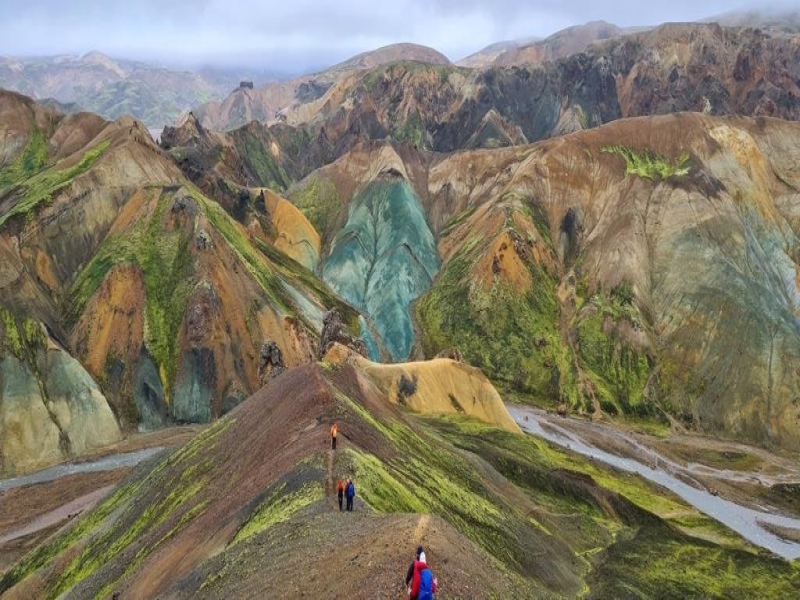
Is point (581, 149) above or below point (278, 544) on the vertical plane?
above

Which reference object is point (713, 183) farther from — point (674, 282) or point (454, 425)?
point (454, 425)

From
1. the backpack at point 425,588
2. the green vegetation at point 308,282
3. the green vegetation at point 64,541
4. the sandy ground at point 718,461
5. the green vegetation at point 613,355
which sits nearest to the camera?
the backpack at point 425,588

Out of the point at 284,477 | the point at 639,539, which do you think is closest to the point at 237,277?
the point at 639,539

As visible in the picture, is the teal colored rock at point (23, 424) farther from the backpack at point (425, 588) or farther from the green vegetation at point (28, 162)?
the backpack at point (425, 588)

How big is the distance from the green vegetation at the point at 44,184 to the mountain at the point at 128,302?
0.35 metres

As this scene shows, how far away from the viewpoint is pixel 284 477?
3969 cm

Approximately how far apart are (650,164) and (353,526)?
182309mm

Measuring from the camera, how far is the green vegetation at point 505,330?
154 meters

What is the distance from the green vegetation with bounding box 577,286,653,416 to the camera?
14838cm

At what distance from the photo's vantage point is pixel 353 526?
103 feet

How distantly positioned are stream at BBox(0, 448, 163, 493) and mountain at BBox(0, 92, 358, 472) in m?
5.10

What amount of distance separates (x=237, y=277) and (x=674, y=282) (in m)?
106

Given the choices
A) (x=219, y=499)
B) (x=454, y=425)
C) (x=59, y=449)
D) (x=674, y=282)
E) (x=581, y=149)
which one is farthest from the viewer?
(x=581, y=149)

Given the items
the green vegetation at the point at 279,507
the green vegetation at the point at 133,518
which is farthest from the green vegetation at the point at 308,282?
the green vegetation at the point at 279,507
